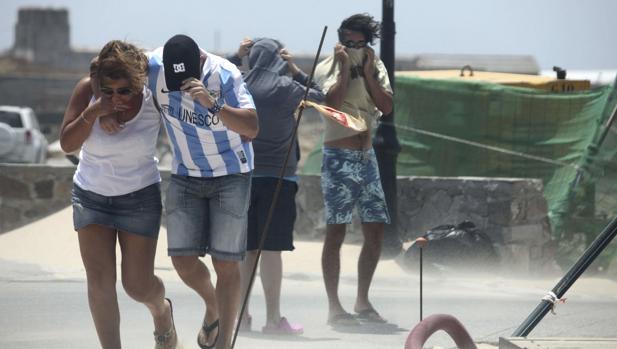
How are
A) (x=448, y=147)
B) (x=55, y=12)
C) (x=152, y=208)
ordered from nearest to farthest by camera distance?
(x=152, y=208) < (x=448, y=147) < (x=55, y=12)

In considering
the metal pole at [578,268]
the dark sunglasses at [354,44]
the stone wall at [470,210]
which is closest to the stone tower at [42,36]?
the stone wall at [470,210]

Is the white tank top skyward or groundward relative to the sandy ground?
skyward

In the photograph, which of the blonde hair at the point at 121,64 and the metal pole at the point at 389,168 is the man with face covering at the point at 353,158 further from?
the metal pole at the point at 389,168

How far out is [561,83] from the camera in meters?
13.4

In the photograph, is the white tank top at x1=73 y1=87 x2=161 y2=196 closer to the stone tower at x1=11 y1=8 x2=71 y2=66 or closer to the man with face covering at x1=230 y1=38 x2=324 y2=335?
the man with face covering at x1=230 y1=38 x2=324 y2=335

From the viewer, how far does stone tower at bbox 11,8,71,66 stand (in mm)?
65875

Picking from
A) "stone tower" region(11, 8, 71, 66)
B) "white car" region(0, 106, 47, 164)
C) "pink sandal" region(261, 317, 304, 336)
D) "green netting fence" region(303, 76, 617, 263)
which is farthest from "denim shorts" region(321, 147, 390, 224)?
"stone tower" region(11, 8, 71, 66)

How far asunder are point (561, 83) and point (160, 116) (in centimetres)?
798

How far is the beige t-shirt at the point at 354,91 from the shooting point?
26.9 ft

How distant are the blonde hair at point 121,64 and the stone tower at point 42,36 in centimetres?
6105

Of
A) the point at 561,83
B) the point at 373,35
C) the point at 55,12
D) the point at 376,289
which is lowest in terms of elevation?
the point at 55,12

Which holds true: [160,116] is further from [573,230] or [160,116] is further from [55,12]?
[55,12]

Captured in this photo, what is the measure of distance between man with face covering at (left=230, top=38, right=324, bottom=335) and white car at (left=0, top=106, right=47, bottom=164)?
749 inches

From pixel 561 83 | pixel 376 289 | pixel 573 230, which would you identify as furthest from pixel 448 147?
pixel 376 289
